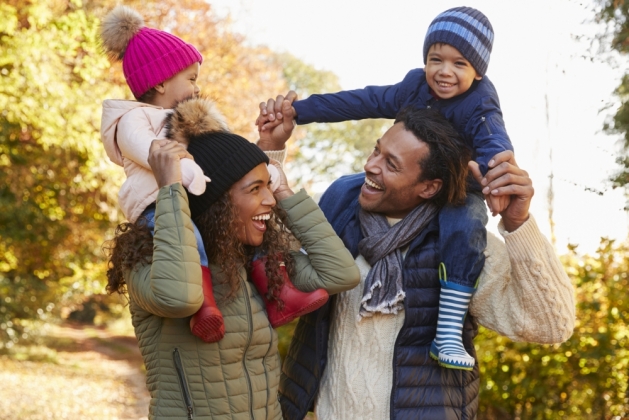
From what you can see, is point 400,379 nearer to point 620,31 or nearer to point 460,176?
point 460,176

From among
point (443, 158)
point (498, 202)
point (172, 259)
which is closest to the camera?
point (172, 259)

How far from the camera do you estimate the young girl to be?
2.35 metres

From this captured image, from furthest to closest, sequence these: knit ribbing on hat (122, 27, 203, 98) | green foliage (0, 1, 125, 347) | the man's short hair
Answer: green foliage (0, 1, 125, 347) < knit ribbing on hat (122, 27, 203, 98) < the man's short hair

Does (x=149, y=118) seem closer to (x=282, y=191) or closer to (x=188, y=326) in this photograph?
(x=282, y=191)

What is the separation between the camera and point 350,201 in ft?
9.64

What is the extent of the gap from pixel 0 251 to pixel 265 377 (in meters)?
10.9

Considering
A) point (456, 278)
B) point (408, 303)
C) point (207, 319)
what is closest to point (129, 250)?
point (207, 319)

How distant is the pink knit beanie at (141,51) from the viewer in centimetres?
301

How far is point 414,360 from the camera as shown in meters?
2.58

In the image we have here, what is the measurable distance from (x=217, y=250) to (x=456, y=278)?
84 cm

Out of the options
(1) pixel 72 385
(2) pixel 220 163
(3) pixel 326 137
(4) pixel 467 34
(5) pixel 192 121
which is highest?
(4) pixel 467 34

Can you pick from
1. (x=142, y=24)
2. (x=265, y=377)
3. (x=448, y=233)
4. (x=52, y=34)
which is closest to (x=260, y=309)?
(x=265, y=377)

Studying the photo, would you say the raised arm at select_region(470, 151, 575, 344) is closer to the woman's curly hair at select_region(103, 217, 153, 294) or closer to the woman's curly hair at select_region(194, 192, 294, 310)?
the woman's curly hair at select_region(194, 192, 294, 310)

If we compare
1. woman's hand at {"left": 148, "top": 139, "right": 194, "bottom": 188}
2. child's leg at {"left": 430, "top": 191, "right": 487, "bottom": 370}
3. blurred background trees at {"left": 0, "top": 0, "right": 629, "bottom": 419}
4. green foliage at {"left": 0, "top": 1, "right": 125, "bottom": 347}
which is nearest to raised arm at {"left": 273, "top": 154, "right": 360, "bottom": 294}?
child's leg at {"left": 430, "top": 191, "right": 487, "bottom": 370}
